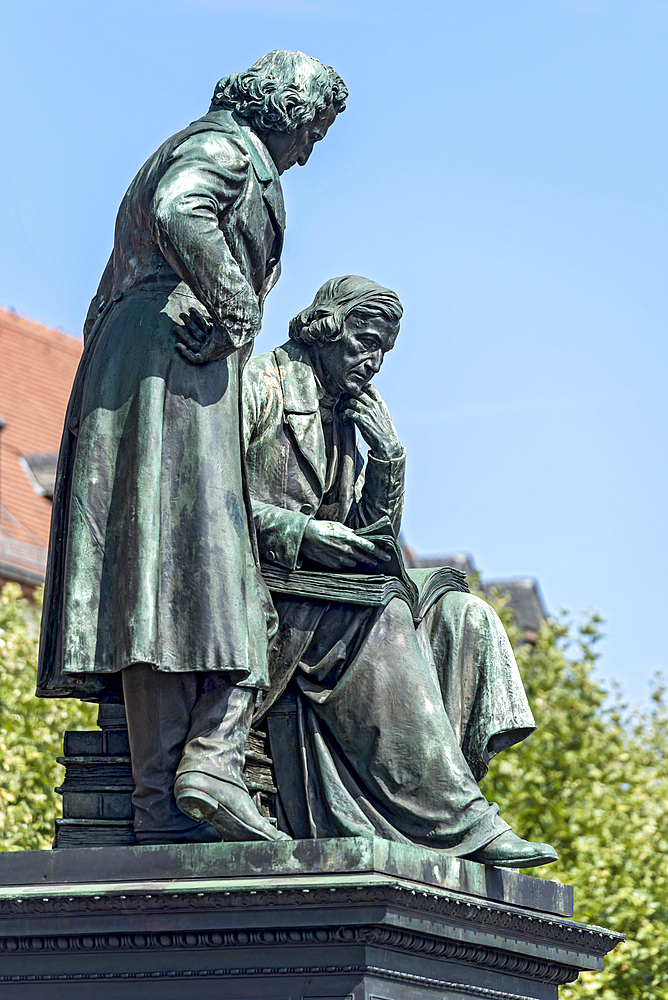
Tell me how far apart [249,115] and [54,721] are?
10307 millimetres

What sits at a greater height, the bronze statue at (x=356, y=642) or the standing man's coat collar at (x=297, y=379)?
the standing man's coat collar at (x=297, y=379)

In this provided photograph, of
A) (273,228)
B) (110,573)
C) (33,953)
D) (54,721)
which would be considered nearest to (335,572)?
(110,573)

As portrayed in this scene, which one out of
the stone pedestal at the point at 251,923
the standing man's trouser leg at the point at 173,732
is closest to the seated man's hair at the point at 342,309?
the standing man's trouser leg at the point at 173,732

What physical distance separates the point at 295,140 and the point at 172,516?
4.16 ft

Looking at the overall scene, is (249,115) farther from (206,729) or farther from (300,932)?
(300,932)

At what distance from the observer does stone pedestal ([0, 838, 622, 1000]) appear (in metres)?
4.70

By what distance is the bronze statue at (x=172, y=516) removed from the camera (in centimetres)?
507

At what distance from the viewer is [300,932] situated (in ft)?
15.5

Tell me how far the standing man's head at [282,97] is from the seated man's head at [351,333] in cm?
53

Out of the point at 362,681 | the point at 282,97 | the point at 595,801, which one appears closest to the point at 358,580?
the point at 362,681

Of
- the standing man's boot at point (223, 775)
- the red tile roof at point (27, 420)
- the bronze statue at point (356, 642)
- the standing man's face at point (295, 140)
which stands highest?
the red tile roof at point (27, 420)

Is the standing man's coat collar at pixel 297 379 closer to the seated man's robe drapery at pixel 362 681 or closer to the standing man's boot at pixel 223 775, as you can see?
the seated man's robe drapery at pixel 362 681

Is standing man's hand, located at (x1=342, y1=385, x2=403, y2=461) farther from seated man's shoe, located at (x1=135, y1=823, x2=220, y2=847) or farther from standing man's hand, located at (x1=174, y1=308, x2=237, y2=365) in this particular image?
seated man's shoe, located at (x1=135, y1=823, x2=220, y2=847)

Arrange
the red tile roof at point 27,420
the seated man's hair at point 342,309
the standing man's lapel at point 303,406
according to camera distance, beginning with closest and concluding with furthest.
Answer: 1. the standing man's lapel at point 303,406
2. the seated man's hair at point 342,309
3. the red tile roof at point 27,420
